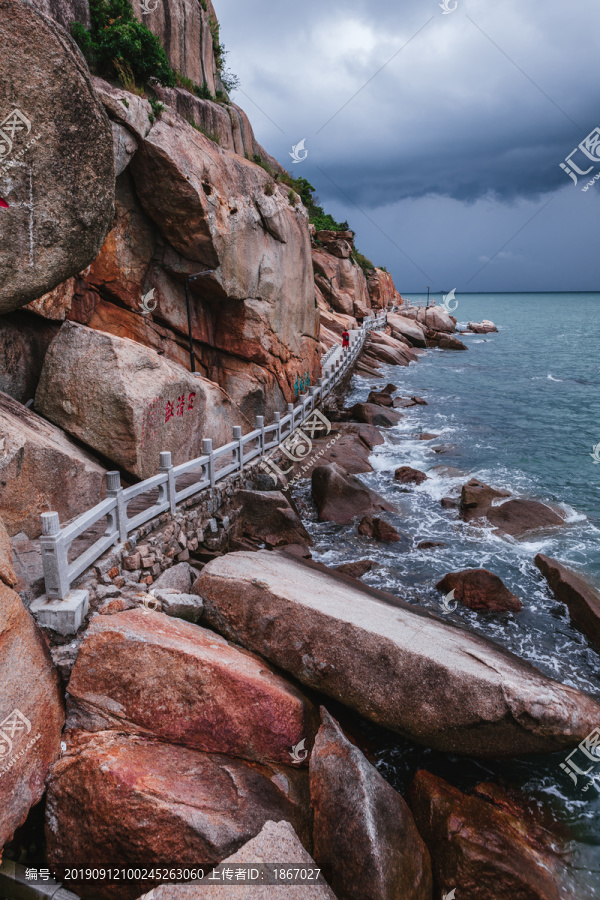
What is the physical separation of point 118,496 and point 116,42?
13489 millimetres

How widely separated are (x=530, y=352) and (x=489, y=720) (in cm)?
5540

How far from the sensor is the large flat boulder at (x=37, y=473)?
738 centimetres

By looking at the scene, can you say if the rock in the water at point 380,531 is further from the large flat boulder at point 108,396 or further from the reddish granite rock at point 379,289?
the reddish granite rock at point 379,289

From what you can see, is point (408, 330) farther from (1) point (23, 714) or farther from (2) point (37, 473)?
(1) point (23, 714)

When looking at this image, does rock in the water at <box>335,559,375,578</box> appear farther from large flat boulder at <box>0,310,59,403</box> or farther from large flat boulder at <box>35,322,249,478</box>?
large flat boulder at <box>0,310,59,403</box>

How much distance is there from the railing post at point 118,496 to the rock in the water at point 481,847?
18.2 feet

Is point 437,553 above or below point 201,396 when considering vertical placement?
below

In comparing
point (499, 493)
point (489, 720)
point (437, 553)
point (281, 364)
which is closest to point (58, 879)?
point (489, 720)

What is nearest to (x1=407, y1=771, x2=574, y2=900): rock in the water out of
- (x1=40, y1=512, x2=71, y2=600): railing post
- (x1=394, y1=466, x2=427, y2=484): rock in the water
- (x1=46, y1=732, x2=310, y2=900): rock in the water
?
(x1=46, y1=732, x2=310, y2=900): rock in the water

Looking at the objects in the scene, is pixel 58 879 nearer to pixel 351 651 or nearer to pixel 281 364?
pixel 351 651

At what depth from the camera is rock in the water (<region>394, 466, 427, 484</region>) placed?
1748 centimetres

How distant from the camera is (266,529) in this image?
12.1m

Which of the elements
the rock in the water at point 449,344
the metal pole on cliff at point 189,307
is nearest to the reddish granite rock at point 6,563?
the metal pole on cliff at point 189,307

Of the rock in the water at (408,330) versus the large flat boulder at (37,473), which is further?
A: the rock in the water at (408,330)
